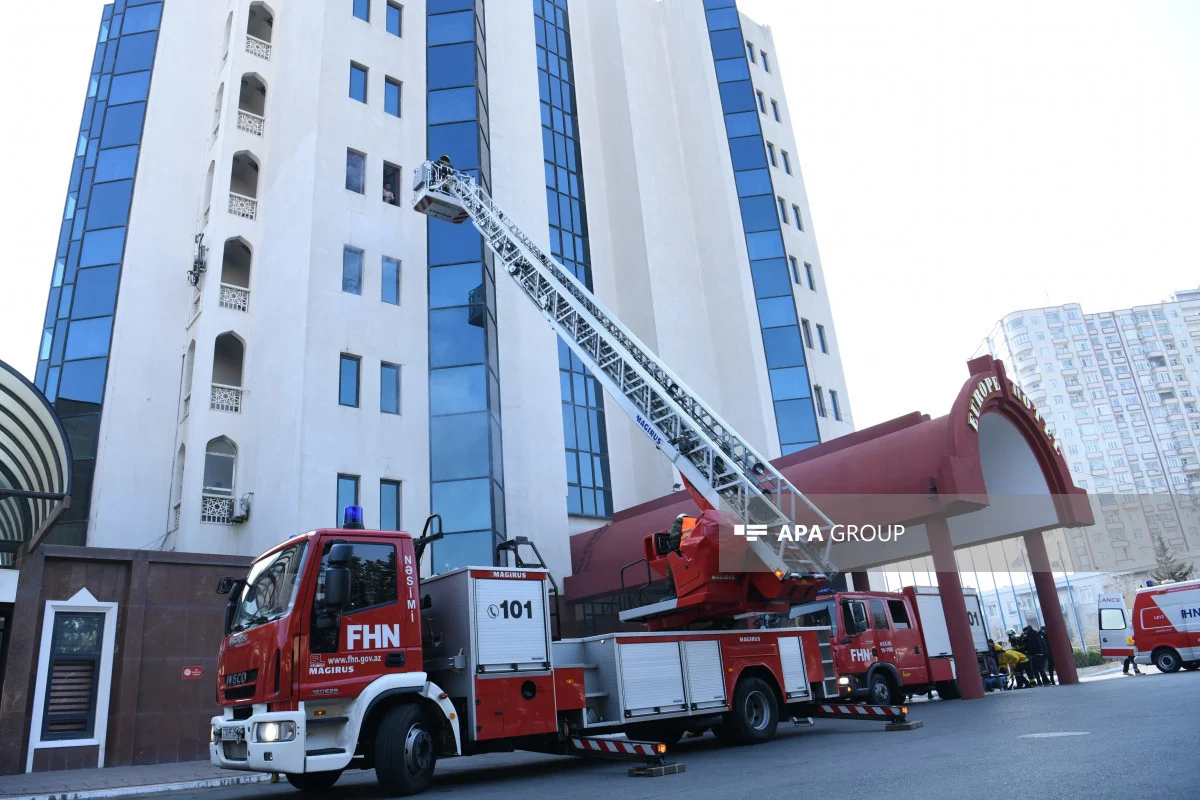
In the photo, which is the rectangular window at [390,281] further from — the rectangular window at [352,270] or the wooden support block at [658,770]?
the wooden support block at [658,770]

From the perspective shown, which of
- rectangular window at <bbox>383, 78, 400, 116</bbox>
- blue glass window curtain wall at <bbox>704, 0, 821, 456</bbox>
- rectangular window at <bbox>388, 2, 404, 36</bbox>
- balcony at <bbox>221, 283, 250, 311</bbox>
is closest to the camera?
balcony at <bbox>221, 283, 250, 311</bbox>

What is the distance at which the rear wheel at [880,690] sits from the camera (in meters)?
17.0

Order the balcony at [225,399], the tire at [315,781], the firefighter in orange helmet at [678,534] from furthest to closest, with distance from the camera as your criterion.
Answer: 1. the balcony at [225,399]
2. the firefighter in orange helmet at [678,534]
3. the tire at [315,781]

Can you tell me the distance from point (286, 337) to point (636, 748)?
16.4 meters

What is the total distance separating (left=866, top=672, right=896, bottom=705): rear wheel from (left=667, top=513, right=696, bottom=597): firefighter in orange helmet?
664 cm

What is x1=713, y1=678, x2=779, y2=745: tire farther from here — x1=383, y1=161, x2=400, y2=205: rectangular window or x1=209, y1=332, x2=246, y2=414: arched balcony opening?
x1=383, y1=161, x2=400, y2=205: rectangular window

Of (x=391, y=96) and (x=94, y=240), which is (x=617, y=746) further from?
(x=94, y=240)

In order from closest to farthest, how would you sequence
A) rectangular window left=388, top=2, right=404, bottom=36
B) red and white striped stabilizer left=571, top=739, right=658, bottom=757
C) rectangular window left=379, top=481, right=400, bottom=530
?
red and white striped stabilizer left=571, top=739, right=658, bottom=757 < rectangular window left=379, top=481, right=400, bottom=530 < rectangular window left=388, top=2, right=404, bottom=36

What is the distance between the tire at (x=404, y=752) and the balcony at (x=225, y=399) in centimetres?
1683

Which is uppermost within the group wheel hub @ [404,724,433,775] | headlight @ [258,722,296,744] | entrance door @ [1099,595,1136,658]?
entrance door @ [1099,595,1136,658]

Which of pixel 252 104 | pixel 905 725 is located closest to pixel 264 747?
pixel 905 725

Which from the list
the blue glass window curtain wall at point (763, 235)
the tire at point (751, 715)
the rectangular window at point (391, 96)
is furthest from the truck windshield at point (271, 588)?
the blue glass window curtain wall at point (763, 235)

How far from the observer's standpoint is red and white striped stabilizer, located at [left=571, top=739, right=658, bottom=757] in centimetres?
964

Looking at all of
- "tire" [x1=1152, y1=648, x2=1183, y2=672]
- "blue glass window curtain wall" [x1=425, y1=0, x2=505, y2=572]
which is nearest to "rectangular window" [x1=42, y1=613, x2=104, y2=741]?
"blue glass window curtain wall" [x1=425, y1=0, x2=505, y2=572]
